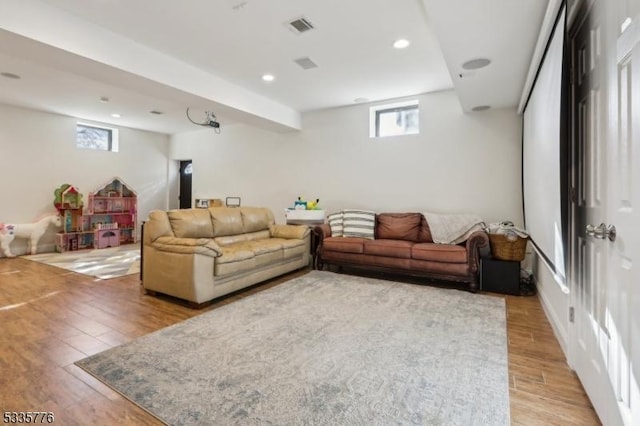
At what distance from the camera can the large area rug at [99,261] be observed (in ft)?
15.2

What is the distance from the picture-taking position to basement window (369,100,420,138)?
5059 mm

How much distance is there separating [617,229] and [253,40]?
322cm

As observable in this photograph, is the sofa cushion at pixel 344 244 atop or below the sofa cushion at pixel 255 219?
below

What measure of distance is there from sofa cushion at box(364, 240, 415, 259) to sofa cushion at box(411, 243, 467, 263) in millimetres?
98

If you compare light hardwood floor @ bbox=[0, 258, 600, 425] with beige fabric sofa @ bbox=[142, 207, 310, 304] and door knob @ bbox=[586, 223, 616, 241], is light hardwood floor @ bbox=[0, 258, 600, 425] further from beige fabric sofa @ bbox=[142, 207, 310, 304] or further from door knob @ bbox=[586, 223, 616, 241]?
door knob @ bbox=[586, 223, 616, 241]

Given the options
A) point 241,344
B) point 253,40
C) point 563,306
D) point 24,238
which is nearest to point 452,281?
point 563,306

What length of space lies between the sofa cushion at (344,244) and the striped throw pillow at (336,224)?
0.22 m

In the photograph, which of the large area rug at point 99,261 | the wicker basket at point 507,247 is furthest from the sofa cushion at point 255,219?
the wicker basket at point 507,247

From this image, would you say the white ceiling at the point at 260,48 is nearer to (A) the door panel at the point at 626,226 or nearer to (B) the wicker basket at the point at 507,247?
(A) the door panel at the point at 626,226

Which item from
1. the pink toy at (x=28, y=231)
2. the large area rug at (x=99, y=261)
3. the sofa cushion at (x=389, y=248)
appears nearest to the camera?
the sofa cushion at (x=389, y=248)

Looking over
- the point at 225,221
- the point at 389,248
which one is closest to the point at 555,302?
the point at 389,248

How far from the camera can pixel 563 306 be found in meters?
2.39

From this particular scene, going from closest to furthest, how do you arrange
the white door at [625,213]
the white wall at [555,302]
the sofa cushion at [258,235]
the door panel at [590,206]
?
the white door at [625,213], the door panel at [590,206], the white wall at [555,302], the sofa cushion at [258,235]

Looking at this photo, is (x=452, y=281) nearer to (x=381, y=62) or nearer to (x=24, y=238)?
(x=381, y=62)
